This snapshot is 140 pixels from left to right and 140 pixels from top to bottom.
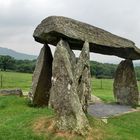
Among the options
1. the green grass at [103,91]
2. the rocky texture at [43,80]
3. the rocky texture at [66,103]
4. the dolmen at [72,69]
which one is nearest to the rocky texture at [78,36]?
the dolmen at [72,69]

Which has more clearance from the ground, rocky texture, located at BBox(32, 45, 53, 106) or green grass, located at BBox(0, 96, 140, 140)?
rocky texture, located at BBox(32, 45, 53, 106)

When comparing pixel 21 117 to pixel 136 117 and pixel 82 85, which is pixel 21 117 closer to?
pixel 82 85

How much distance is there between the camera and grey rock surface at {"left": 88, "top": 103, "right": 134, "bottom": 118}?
22.8 meters

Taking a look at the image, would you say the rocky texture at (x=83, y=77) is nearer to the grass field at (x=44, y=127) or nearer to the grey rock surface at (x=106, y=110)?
the grass field at (x=44, y=127)

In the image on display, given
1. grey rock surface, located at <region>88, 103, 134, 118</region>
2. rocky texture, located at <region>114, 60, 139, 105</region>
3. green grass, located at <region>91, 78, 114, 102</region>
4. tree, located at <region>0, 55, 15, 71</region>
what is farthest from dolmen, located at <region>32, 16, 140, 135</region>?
tree, located at <region>0, 55, 15, 71</region>

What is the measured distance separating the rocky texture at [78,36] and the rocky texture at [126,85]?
293 cm

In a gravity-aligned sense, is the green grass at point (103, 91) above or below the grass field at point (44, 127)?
above

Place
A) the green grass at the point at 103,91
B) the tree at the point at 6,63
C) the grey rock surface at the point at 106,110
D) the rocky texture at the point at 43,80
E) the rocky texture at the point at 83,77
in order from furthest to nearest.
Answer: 1. the tree at the point at 6,63
2. the green grass at the point at 103,91
3. the rocky texture at the point at 43,80
4. the grey rock surface at the point at 106,110
5. the rocky texture at the point at 83,77

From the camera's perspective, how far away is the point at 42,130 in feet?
54.1

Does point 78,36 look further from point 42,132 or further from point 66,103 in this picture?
point 42,132

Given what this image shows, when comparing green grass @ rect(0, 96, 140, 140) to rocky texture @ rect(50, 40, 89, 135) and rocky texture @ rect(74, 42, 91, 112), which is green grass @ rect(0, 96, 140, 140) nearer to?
rocky texture @ rect(50, 40, 89, 135)

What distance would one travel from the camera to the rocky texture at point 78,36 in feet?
64.3

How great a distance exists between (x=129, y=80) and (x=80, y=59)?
34.3 feet

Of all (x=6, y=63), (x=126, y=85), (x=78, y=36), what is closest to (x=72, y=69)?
(x=78, y=36)
